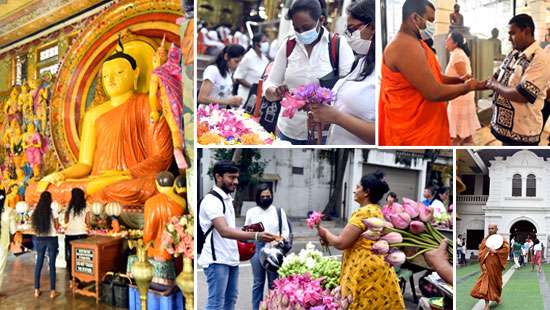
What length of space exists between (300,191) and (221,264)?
627 mm

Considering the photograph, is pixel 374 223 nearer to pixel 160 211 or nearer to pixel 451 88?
pixel 451 88

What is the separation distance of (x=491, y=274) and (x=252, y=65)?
1639mm

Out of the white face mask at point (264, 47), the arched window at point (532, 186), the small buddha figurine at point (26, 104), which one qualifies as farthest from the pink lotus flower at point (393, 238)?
the small buddha figurine at point (26, 104)

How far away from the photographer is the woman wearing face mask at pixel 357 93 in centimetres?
285

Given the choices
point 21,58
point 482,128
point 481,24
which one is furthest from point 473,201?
point 21,58

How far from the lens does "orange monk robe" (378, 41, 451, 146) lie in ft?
8.97

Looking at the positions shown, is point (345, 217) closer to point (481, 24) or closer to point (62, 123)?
point (481, 24)

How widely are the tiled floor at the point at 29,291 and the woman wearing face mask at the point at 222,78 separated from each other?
1.84 metres

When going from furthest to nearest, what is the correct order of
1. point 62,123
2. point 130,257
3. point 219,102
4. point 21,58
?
1. point 21,58
2. point 62,123
3. point 130,257
4. point 219,102

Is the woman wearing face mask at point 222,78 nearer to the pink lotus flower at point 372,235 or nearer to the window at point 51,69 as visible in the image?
the pink lotus flower at point 372,235

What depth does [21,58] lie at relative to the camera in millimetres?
4605

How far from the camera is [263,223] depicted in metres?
3.09

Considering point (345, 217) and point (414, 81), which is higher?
point (414, 81)

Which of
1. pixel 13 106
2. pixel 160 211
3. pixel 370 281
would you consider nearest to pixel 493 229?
pixel 370 281
